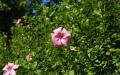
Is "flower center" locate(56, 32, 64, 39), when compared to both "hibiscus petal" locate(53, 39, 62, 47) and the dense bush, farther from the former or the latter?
the dense bush

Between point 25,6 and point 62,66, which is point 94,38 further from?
point 25,6

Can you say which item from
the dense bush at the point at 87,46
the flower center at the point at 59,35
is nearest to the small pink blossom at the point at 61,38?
the flower center at the point at 59,35

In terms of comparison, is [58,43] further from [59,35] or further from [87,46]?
[87,46]

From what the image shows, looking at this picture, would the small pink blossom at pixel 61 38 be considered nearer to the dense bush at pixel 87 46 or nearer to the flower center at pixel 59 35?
the flower center at pixel 59 35

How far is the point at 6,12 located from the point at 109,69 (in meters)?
17.7

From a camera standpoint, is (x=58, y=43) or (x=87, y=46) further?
(x=87, y=46)

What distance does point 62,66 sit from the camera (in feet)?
15.7

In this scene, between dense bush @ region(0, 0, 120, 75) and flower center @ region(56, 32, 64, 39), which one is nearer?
flower center @ region(56, 32, 64, 39)

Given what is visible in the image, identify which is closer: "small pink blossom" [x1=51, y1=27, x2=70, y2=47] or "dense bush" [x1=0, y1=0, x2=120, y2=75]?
"small pink blossom" [x1=51, y1=27, x2=70, y2=47]

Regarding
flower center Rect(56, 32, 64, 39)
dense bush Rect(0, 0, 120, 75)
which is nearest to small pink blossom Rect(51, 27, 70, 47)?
flower center Rect(56, 32, 64, 39)

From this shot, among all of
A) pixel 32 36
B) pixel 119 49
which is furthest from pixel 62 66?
pixel 32 36

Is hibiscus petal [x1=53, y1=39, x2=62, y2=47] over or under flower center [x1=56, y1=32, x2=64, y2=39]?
under

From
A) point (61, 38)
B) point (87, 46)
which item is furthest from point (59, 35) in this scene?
point (87, 46)

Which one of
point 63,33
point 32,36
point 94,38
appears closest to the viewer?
point 63,33
